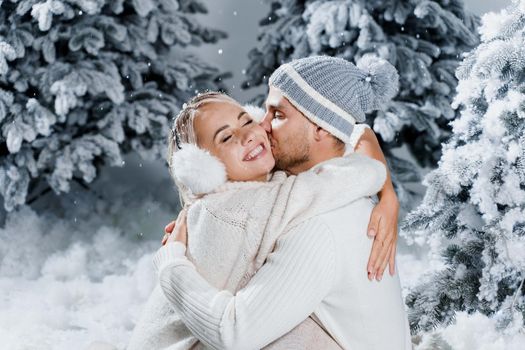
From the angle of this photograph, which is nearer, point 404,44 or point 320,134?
point 320,134

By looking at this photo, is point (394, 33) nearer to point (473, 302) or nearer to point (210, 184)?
point (473, 302)

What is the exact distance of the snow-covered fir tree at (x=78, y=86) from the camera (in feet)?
12.8

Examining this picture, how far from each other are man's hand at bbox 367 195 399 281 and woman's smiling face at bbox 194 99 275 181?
0.24m

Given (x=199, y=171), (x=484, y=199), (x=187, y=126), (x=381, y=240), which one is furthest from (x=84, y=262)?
(x=381, y=240)

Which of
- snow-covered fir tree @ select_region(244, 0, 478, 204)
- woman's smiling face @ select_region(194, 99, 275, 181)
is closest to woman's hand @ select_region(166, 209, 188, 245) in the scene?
woman's smiling face @ select_region(194, 99, 275, 181)

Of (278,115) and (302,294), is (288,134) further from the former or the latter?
(302,294)

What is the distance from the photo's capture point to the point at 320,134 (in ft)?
5.26

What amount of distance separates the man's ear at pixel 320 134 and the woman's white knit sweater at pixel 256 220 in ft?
0.37

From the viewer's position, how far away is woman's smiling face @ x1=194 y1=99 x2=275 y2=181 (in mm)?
1534

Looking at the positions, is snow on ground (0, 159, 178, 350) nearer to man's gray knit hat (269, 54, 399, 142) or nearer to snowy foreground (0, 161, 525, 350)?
snowy foreground (0, 161, 525, 350)

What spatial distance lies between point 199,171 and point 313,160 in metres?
0.27

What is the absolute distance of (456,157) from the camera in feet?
7.54

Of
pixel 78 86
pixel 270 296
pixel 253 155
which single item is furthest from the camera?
pixel 78 86

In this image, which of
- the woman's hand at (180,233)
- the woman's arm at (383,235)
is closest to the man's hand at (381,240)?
the woman's arm at (383,235)
